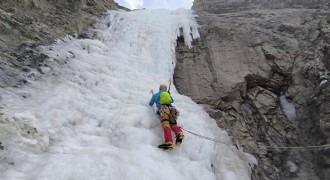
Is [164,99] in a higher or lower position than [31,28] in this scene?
lower

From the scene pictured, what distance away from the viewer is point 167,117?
6.66 metres

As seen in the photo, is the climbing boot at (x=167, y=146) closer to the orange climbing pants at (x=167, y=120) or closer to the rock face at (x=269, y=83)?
the orange climbing pants at (x=167, y=120)

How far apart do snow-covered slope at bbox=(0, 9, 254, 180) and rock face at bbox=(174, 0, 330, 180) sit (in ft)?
2.63

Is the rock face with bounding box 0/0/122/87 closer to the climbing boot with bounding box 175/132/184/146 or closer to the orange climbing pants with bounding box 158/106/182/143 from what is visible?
the orange climbing pants with bounding box 158/106/182/143

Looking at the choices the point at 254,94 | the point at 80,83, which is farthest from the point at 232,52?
the point at 80,83

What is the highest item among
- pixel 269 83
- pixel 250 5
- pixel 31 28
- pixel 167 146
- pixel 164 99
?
pixel 250 5

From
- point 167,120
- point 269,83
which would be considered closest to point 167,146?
point 167,120

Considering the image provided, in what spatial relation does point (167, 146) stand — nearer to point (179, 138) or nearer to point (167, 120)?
point (179, 138)

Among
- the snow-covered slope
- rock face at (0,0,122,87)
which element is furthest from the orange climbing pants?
rock face at (0,0,122,87)

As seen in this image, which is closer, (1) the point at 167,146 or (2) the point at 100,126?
(1) the point at 167,146

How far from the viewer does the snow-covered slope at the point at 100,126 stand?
4.80 meters

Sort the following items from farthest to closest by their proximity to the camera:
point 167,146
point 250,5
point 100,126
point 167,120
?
point 250,5 < point 167,120 < point 100,126 < point 167,146

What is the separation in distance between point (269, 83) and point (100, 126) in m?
6.06

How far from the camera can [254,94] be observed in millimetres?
9914
